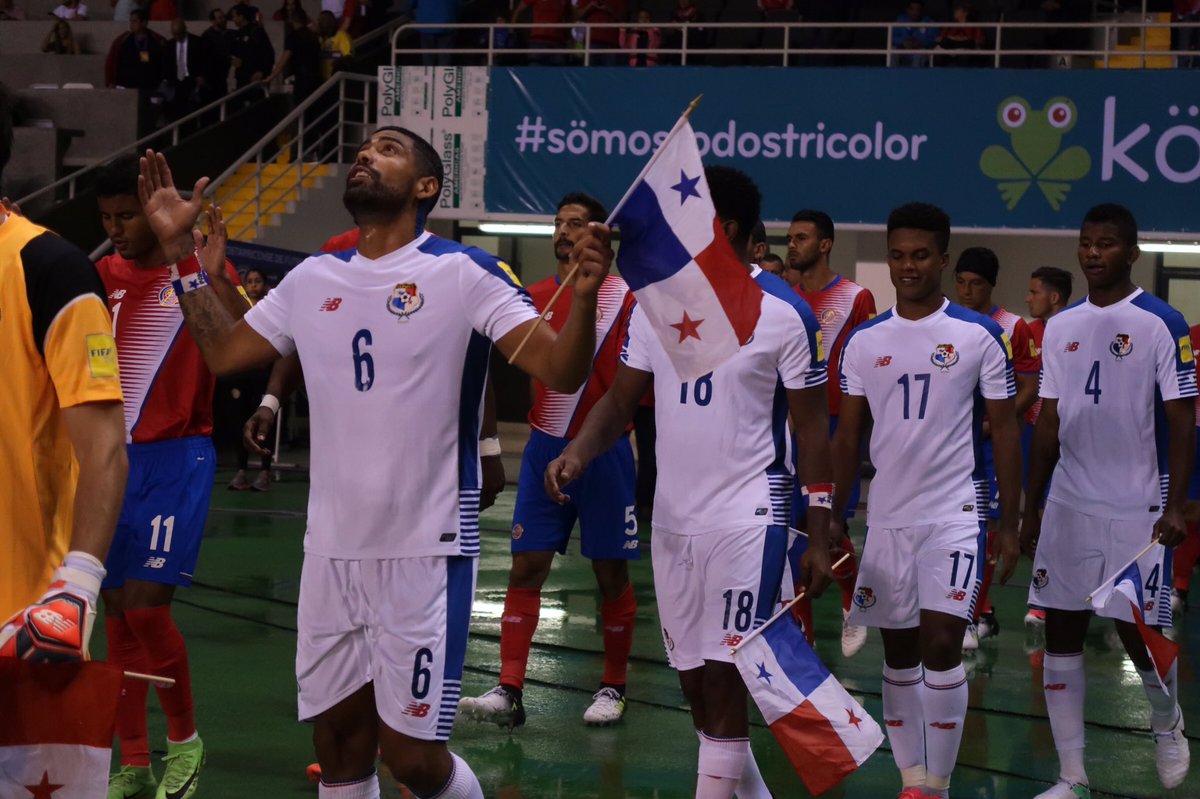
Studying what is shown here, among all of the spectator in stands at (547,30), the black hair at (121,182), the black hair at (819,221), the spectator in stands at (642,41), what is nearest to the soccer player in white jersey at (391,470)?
the black hair at (121,182)

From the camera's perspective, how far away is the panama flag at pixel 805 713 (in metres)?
5.05

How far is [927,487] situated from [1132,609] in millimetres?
1060

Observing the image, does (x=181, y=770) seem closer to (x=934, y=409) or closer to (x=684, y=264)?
(x=684, y=264)

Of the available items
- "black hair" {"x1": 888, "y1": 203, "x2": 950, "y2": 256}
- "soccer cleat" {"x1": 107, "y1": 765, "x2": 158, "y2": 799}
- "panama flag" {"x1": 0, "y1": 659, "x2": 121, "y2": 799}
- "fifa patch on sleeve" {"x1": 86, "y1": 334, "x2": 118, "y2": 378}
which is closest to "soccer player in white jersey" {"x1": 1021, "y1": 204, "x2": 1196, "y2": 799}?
"black hair" {"x1": 888, "y1": 203, "x2": 950, "y2": 256}

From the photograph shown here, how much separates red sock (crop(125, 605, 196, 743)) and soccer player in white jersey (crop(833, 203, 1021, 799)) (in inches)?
102

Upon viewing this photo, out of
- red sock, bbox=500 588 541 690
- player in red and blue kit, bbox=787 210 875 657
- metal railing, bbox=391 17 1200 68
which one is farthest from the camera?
metal railing, bbox=391 17 1200 68

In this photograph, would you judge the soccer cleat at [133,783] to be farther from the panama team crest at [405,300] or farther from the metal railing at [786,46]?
the metal railing at [786,46]

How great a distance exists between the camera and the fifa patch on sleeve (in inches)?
135

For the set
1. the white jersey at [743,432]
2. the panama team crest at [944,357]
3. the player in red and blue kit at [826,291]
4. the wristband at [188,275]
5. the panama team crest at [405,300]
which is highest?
the player in red and blue kit at [826,291]

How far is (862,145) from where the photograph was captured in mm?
17797

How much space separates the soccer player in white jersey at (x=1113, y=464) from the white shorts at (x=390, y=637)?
3.00 meters

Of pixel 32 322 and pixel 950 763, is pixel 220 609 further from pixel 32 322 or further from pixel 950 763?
pixel 32 322

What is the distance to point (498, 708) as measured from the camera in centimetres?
705

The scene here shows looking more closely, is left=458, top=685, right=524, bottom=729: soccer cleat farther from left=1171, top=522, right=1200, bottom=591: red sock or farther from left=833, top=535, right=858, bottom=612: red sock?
left=1171, top=522, right=1200, bottom=591: red sock
